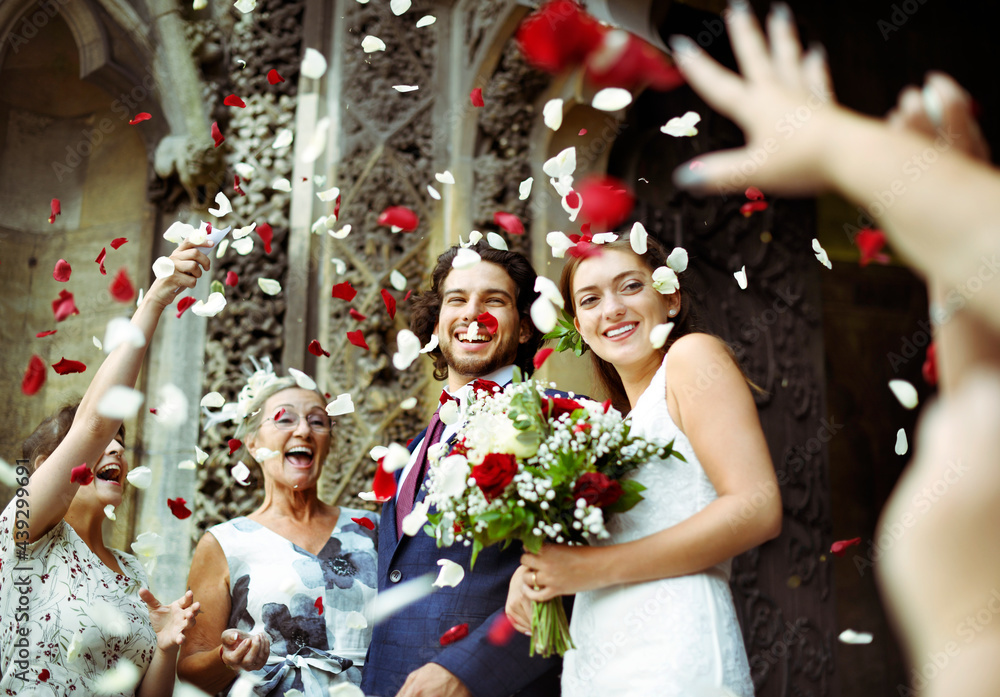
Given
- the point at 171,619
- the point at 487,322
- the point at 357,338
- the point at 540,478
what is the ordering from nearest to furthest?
the point at 540,478, the point at 171,619, the point at 487,322, the point at 357,338

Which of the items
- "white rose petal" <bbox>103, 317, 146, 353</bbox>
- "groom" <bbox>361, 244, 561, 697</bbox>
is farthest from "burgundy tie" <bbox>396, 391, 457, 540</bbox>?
"white rose petal" <bbox>103, 317, 146, 353</bbox>

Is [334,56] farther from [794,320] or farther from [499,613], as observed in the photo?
[499,613]

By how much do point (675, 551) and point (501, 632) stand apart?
53cm

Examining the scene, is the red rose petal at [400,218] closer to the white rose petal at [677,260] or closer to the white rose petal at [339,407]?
the white rose petal at [339,407]

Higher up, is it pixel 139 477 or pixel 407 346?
pixel 407 346

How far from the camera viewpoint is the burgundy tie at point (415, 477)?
7.54 feet

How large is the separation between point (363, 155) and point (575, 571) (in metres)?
2.55

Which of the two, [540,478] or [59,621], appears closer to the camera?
[540,478]

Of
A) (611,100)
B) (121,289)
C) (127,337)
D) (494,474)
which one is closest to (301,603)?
(127,337)

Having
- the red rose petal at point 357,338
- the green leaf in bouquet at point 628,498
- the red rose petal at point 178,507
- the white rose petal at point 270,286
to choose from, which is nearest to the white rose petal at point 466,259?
the green leaf in bouquet at point 628,498

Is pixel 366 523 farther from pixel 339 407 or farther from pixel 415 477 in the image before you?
pixel 415 477

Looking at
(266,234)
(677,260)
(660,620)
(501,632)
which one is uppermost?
(266,234)

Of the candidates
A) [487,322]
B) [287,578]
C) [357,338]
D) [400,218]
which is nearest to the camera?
[487,322]

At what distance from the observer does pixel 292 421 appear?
2.82m
